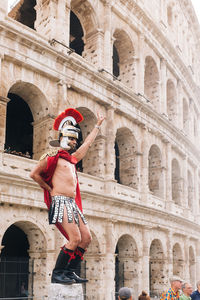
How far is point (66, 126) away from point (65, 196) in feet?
2.76

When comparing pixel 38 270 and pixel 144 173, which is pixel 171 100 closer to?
pixel 144 173

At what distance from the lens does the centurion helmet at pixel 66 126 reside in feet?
16.5

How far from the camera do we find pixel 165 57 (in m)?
21.5

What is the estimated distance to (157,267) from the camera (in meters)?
18.6

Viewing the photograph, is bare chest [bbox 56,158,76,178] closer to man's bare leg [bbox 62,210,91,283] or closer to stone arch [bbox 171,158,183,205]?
man's bare leg [bbox 62,210,91,283]

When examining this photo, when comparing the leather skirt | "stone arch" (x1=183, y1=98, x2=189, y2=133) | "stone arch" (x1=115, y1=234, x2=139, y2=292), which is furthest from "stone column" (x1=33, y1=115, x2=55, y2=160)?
"stone arch" (x1=183, y1=98, x2=189, y2=133)

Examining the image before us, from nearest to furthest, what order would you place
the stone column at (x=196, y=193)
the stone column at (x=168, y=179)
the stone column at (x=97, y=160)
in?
the stone column at (x=97, y=160), the stone column at (x=168, y=179), the stone column at (x=196, y=193)

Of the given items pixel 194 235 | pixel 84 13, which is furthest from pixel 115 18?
pixel 194 235

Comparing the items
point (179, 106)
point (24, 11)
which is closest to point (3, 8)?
point (24, 11)

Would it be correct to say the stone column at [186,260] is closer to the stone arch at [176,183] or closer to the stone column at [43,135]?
the stone arch at [176,183]

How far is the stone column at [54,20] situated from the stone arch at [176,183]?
1021cm

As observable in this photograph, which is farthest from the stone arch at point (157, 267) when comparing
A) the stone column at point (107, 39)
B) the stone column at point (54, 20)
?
the stone column at point (54, 20)

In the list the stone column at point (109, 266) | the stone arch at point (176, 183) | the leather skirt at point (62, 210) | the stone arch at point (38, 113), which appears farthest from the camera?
the stone arch at point (176, 183)

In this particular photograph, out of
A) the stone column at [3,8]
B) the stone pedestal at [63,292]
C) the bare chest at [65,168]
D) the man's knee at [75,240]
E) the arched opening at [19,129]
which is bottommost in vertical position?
the stone pedestal at [63,292]
